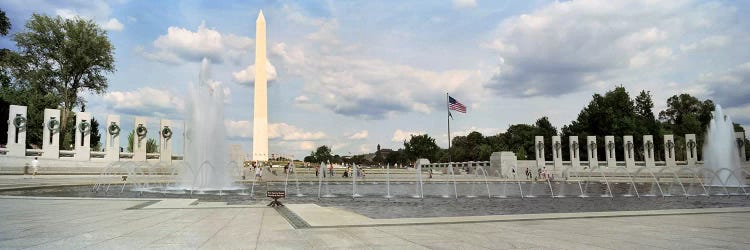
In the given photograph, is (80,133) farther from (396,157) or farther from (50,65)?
(396,157)

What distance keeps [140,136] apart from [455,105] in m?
34.7

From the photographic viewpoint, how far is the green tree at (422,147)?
118312 millimetres

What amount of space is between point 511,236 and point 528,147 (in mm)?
96600

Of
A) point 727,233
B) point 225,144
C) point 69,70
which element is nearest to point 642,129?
point 225,144

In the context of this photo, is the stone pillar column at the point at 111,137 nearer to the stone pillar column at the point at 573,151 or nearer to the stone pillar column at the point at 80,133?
the stone pillar column at the point at 80,133

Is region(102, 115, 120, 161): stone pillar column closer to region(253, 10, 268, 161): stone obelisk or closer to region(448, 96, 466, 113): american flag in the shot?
region(253, 10, 268, 161): stone obelisk

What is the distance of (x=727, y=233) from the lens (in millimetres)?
9297

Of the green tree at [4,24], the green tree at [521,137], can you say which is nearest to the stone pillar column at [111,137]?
the green tree at [4,24]

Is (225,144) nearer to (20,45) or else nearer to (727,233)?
(727,233)

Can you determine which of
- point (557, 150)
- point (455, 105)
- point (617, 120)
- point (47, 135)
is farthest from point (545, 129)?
point (47, 135)

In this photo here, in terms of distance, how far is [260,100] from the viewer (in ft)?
216

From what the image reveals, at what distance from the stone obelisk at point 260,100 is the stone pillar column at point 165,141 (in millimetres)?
14756

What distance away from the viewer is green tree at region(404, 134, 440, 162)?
118312 mm

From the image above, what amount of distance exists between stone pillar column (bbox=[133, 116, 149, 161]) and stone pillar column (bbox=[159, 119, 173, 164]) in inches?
68.9
